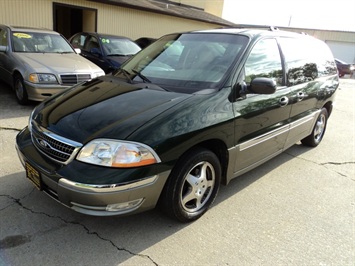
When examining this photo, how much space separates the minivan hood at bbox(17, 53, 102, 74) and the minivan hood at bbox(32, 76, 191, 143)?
310cm

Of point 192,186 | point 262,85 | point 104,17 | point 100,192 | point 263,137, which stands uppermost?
point 104,17

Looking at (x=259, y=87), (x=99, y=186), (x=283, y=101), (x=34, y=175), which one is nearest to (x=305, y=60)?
(x=283, y=101)

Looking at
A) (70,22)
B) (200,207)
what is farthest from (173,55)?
(70,22)

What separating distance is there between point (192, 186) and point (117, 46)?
7.40 meters

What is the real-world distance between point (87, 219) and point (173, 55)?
6.65 feet

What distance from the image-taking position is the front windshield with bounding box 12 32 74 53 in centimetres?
678

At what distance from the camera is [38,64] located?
6.07 metres

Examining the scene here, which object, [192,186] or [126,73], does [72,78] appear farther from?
[192,186]

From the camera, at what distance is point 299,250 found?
8.95 feet

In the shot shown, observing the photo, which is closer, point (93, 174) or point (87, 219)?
point (93, 174)

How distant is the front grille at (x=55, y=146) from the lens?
7.91 ft

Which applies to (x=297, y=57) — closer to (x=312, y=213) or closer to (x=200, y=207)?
(x=312, y=213)

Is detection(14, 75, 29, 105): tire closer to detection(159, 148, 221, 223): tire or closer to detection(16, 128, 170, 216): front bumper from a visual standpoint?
detection(16, 128, 170, 216): front bumper

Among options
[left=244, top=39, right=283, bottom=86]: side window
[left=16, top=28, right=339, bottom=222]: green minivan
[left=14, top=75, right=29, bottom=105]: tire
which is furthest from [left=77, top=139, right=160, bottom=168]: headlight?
[left=14, top=75, right=29, bottom=105]: tire
